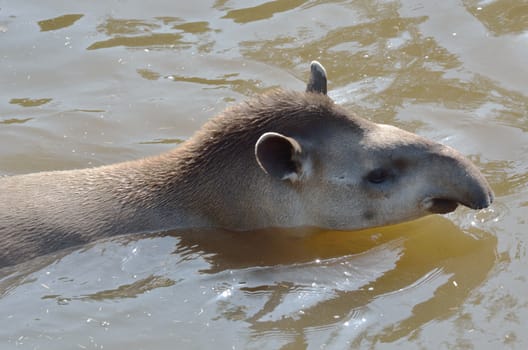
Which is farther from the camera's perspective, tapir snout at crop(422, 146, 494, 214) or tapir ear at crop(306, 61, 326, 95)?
tapir ear at crop(306, 61, 326, 95)

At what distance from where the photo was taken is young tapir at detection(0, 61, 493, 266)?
366 inches

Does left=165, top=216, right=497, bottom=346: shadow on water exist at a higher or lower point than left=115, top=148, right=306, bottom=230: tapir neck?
lower

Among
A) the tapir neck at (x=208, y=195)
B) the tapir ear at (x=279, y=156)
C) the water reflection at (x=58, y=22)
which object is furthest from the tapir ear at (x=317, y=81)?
the water reflection at (x=58, y=22)

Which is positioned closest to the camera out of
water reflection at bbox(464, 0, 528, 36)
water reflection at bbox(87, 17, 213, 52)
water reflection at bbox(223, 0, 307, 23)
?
water reflection at bbox(464, 0, 528, 36)

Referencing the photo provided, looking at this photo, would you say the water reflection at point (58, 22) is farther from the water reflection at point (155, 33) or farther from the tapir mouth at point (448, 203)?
the tapir mouth at point (448, 203)

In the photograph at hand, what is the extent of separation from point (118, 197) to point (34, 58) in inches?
210

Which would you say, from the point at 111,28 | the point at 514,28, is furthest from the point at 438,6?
the point at 111,28

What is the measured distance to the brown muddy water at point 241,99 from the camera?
28.9 ft

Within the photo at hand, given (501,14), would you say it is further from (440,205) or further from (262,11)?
(440,205)

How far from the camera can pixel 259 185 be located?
962 centimetres

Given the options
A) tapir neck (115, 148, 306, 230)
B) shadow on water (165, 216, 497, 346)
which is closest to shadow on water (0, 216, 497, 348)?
shadow on water (165, 216, 497, 346)

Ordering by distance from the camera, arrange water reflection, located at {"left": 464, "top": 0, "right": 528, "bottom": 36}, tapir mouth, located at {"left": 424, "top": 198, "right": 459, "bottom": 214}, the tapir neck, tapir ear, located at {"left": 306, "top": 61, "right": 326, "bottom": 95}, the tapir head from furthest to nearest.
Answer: water reflection, located at {"left": 464, "top": 0, "right": 528, "bottom": 36} → tapir ear, located at {"left": 306, "top": 61, "right": 326, "bottom": 95} → the tapir neck → tapir mouth, located at {"left": 424, "top": 198, "right": 459, "bottom": 214} → the tapir head

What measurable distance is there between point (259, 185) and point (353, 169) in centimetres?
87

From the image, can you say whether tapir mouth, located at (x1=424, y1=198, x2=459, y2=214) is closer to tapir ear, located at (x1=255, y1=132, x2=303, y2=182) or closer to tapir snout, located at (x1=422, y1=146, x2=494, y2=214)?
tapir snout, located at (x1=422, y1=146, x2=494, y2=214)
